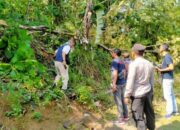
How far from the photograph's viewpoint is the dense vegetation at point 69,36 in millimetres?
8062

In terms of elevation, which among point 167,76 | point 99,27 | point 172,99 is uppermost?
point 99,27

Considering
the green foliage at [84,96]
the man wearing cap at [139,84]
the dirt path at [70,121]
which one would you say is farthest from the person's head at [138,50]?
the green foliage at [84,96]

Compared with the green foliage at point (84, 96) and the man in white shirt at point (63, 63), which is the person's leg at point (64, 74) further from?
the green foliage at point (84, 96)

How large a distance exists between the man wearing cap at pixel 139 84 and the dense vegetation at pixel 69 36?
107 inches

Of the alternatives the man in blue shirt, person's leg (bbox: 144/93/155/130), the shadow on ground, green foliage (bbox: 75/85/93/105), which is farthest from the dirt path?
person's leg (bbox: 144/93/155/130)

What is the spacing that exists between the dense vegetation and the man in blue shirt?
115cm

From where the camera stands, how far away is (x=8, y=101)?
7793 mm

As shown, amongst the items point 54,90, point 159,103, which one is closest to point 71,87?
point 54,90

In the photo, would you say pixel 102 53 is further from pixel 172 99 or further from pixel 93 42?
pixel 172 99

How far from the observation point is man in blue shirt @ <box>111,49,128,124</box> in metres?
7.63

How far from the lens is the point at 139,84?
610 centimetres

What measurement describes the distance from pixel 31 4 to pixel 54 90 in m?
3.36

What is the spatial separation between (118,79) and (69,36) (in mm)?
3683

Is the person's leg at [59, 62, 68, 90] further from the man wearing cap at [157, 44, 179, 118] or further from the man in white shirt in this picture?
the man wearing cap at [157, 44, 179, 118]
